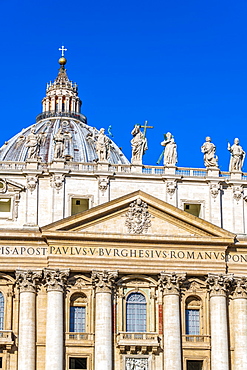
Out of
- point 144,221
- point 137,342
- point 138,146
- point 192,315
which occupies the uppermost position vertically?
point 138,146

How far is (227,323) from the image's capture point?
6081 cm

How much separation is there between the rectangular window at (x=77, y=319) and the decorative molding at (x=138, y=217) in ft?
18.4

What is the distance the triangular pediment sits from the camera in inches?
2400

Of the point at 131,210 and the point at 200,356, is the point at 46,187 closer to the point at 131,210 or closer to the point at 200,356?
the point at 131,210

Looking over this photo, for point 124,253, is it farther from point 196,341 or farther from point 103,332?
point 196,341

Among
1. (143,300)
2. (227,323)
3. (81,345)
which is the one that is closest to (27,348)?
(81,345)

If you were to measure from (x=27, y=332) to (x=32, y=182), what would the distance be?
9164 mm

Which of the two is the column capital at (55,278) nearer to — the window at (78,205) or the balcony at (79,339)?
the balcony at (79,339)

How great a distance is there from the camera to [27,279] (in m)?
59.7

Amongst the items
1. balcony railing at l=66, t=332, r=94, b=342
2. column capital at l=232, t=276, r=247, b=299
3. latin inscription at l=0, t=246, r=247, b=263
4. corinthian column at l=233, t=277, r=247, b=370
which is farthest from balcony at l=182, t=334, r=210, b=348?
balcony railing at l=66, t=332, r=94, b=342

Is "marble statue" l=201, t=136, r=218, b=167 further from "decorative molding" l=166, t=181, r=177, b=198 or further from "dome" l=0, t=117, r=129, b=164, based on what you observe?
"dome" l=0, t=117, r=129, b=164

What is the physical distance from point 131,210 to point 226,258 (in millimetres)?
6480

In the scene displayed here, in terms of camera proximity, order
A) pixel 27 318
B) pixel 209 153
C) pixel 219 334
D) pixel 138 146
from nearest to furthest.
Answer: pixel 27 318 → pixel 219 334 → pixel 138 146 → pixel 209 153

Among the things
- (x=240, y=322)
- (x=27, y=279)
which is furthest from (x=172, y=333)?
(x=27, y=279)
